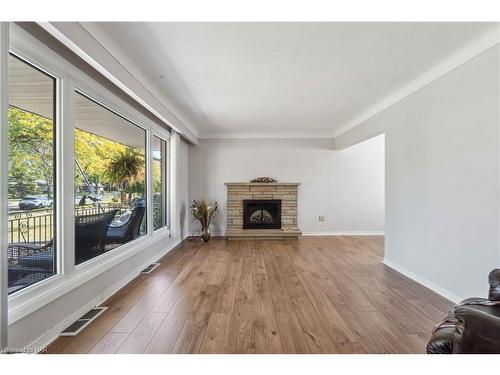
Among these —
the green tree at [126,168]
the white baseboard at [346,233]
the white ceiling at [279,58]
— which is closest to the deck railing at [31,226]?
the green tree at [126,168]

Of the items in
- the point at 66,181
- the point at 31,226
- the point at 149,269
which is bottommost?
the point at 149,269

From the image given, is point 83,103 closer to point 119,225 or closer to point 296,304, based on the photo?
point 119,225

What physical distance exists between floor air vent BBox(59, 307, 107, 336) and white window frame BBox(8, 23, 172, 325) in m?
0.30

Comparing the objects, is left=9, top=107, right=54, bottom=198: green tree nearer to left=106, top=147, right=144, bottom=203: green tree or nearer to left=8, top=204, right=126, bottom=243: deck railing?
left=8, top=204, right=126, bottom=243: deck railing

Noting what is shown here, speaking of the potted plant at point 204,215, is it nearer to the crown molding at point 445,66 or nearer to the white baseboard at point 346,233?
the white baseboard at point 346,233

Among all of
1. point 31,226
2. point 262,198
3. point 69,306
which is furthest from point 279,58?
point 262,198

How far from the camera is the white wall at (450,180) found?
2.15 meters

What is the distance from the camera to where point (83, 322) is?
2096mm

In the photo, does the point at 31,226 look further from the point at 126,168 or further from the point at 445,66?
the point at 445,66

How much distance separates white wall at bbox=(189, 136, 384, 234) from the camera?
5.97 m

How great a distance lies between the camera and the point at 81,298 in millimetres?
2223

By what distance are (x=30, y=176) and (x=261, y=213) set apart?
4569 millimetres
